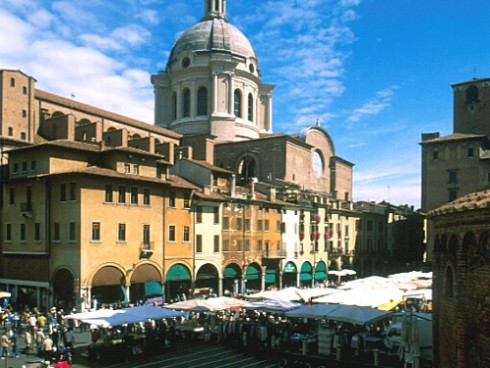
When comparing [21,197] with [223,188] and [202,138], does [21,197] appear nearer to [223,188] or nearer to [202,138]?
[223,188]

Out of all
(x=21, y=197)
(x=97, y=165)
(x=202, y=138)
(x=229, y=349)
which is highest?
(x=202, y=138)

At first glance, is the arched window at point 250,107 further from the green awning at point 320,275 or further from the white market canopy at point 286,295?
the white market canopy at point 286,295

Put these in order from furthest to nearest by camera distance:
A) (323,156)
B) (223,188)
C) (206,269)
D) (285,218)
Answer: (323,156)
(285,218)
(223,188)
(206,269)

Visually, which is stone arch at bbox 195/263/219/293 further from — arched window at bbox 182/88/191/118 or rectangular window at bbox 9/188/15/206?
arched window at bbox 182/88/191/118

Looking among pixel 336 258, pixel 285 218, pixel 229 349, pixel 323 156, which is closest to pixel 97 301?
pixel 229 349

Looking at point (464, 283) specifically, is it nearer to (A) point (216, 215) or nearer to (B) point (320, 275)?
(A) point (216, 215)

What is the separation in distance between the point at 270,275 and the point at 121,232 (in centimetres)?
2010

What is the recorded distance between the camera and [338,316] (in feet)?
72.4

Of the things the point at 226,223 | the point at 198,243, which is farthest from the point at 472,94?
the point at 198,243

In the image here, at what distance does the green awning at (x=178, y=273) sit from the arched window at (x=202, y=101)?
37.7 metres

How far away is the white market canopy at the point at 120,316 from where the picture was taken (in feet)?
69.7

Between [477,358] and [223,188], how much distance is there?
38216 millimetres

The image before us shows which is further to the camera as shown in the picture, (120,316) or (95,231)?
(95,231)

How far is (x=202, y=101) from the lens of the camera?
2970 inches
